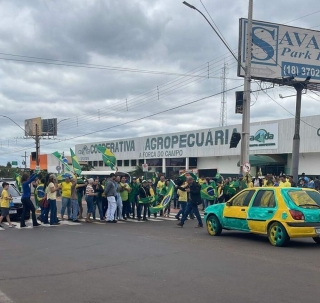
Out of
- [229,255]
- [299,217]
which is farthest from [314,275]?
[299,217]

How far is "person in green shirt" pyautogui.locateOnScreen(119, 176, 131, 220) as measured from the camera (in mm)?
18688

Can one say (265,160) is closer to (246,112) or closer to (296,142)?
(296,142)

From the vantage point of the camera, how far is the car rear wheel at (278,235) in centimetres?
1128

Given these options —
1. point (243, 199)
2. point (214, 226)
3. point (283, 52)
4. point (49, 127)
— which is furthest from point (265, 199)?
point (49, 127)

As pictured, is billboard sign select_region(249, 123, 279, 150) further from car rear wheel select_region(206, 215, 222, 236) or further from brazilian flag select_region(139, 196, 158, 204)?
car rear wheel select_region(206, 215, 222, 236)

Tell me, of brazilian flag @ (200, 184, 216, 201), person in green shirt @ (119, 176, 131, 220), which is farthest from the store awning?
person in green shirt @ (119, 176, 131, 220)

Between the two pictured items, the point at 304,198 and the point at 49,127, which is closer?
the point at 304,198

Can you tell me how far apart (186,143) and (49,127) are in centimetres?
4062

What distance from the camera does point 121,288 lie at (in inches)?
291

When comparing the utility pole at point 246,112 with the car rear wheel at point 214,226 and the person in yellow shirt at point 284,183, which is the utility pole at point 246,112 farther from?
the car rear wheel at point 214,226

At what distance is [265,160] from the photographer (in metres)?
40.2

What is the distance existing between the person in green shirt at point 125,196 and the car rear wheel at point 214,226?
543 centimetres

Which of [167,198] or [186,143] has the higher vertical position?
[186,143]

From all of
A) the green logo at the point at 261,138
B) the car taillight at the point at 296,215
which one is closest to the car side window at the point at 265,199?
the car taillight at the point at 296,215
